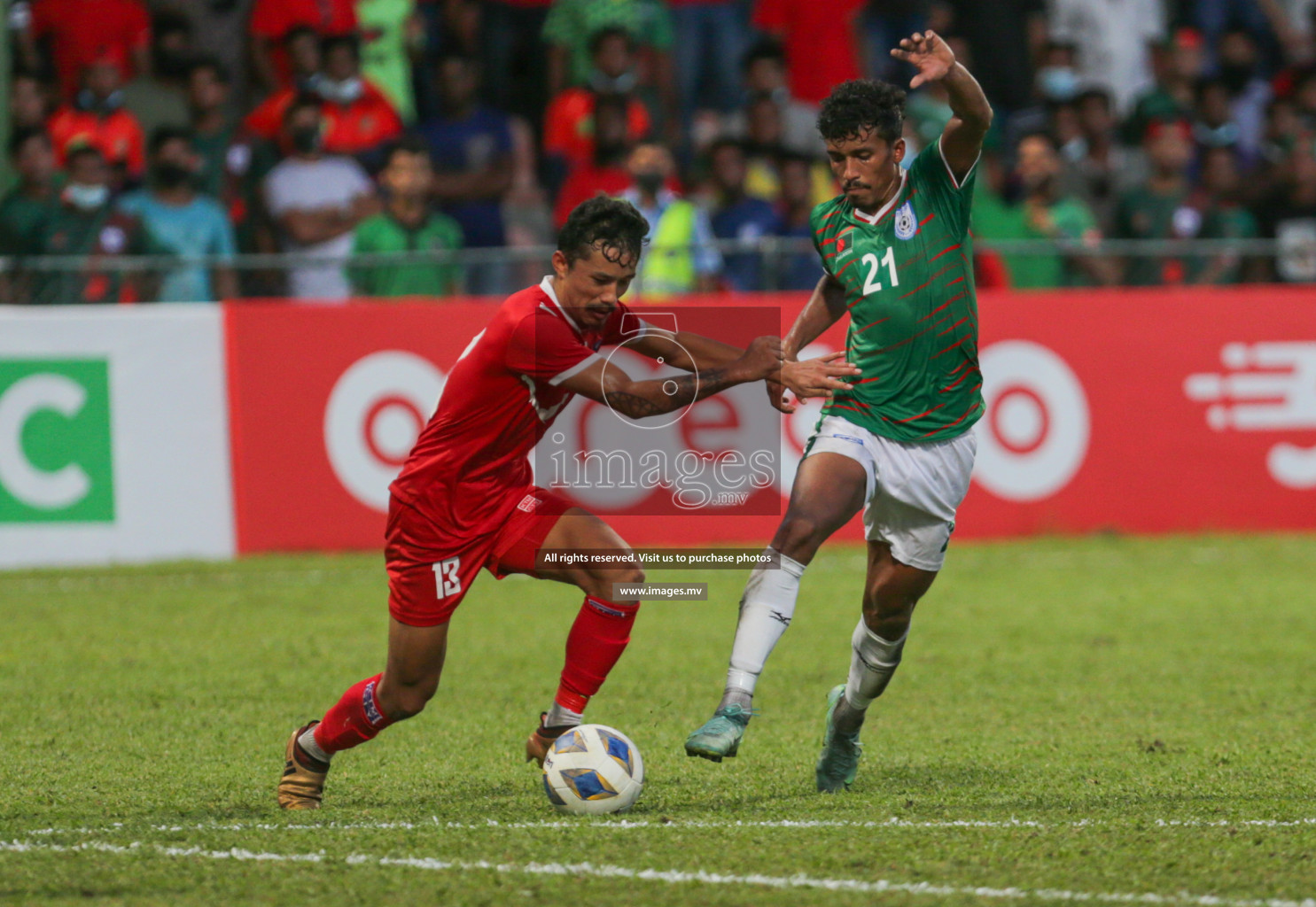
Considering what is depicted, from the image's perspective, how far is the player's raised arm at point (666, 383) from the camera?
5.46 meters

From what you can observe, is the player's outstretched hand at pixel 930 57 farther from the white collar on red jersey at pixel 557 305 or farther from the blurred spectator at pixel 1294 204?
the blurred spectator at pixel 1294 204

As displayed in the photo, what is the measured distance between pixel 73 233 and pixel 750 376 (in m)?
7.97

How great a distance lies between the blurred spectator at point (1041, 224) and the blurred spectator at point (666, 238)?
7.34 feet

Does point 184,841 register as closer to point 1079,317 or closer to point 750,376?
point 750,376

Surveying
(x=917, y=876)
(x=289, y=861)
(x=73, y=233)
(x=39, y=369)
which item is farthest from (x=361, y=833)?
(x=73, y=233)

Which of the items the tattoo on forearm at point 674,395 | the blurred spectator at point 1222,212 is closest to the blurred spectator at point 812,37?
the blurred spectator at point 1222,212

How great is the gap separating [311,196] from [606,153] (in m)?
2.33

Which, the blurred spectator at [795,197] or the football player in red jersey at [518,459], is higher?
the blurred spectator at [795,197]

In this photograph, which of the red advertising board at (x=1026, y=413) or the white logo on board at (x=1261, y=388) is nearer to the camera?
the red advertising board at (x=1026, y=413)

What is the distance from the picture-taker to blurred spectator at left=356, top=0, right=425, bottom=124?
13953 mm

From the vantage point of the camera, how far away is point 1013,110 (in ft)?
52.4

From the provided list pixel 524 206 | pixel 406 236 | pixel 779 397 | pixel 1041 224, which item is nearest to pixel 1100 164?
pixel 1041 224

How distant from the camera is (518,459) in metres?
5.92

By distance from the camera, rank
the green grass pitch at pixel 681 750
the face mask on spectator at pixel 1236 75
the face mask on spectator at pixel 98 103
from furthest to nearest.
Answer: the face mask on spectator at pixel 1236 75 < the face mask on spectator at pixel 98 103 < the green grass pitch at pixel 681 750
